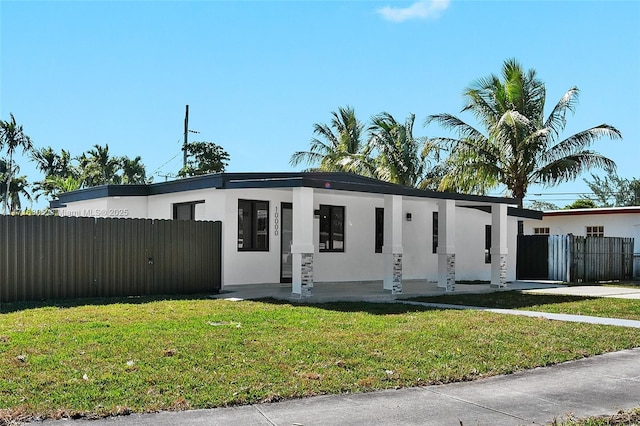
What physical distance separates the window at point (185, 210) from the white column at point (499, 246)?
8463 mm

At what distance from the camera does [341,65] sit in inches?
818

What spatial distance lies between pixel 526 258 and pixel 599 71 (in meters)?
7.65

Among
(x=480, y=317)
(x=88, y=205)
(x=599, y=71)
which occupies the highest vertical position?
(x=599, y=71)

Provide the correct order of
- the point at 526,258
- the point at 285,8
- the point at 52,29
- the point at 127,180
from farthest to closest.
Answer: the point at 127,180, the point at 526,258, the point at 52,29, the point at 285,8

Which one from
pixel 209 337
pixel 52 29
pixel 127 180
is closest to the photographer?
pixel 209 337

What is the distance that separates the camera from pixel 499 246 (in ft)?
59.6

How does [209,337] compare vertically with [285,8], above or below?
below

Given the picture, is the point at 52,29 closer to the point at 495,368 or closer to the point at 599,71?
the point at 495,368

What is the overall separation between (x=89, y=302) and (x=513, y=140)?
1977 centimetres

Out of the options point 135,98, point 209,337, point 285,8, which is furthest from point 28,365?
point 135,98

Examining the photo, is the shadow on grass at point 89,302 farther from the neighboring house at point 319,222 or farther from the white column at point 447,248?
the white column at point 447,248

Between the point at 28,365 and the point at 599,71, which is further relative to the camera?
the point at 599,71

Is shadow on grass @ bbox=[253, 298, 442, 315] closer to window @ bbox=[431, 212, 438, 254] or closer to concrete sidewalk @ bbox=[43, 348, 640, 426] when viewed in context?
concrete sidewalk @ bbox=[43, 348, 640, 426]

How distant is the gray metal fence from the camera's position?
498 inches
